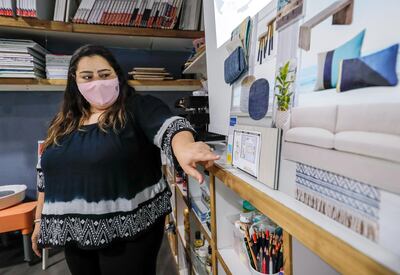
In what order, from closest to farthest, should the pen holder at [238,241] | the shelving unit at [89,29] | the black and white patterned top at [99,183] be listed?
Answer: the pen holder at [238,241] < the black and white patterned top at [99,183] < the shelving unit at [89,29]

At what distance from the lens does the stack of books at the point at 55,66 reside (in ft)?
5.33

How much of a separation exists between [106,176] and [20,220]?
131cm

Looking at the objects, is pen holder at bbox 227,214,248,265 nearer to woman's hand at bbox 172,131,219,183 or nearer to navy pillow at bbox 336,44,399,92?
woman's hand at bbox 172,131,219,183

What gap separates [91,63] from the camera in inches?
36.5

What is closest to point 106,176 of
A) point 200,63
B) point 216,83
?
point 216,83

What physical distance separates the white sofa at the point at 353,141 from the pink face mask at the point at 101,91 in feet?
2.48

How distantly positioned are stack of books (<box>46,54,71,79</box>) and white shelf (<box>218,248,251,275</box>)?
1.59 metres

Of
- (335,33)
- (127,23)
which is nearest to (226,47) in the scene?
(335,33)

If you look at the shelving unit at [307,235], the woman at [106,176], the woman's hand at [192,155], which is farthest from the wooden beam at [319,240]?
the woman at [106,176]

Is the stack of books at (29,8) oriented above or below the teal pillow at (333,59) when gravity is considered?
above

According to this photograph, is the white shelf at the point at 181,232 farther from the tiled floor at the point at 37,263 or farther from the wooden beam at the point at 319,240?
the wooden beam at the point at 319,240

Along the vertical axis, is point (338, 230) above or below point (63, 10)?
below

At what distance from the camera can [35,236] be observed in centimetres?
110

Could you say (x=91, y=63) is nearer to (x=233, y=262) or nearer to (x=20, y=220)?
(x=233, y=262)
